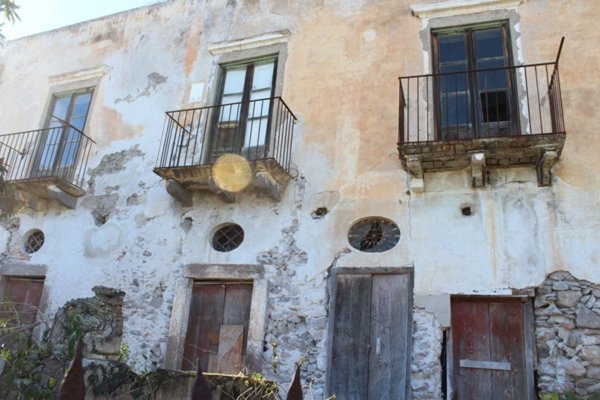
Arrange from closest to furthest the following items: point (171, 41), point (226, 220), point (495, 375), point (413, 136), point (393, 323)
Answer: point (495, 375), point (393, 323), point (413, 136), point (226, 220), point (171, 41)

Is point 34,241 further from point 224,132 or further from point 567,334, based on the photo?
point 567,334

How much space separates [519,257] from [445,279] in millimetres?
927

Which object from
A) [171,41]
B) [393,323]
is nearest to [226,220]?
[393,323]

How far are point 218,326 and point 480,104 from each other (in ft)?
15.9

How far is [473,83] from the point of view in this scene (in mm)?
7902

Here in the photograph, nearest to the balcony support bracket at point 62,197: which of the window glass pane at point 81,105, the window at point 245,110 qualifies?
the window glass pane at point 81,105

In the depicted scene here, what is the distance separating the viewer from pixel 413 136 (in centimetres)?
777

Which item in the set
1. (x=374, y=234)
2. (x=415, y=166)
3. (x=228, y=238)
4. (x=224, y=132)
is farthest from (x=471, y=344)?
(x=224, y=132)

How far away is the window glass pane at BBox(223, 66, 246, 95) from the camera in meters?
9.49

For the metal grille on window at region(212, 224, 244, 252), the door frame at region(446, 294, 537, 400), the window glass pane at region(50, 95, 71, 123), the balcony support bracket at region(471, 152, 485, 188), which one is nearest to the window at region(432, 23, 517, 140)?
the balcony support bracket at region(471, 152, 485, 188)

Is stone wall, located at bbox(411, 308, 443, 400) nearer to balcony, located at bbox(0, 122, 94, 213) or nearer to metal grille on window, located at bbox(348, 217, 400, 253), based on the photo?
metal grille on window, located at bbox(348, 217, 400, 253)

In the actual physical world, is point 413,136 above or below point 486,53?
below

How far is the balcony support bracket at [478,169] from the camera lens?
→ 6828mm

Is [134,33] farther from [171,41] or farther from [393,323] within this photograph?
[393,323]
